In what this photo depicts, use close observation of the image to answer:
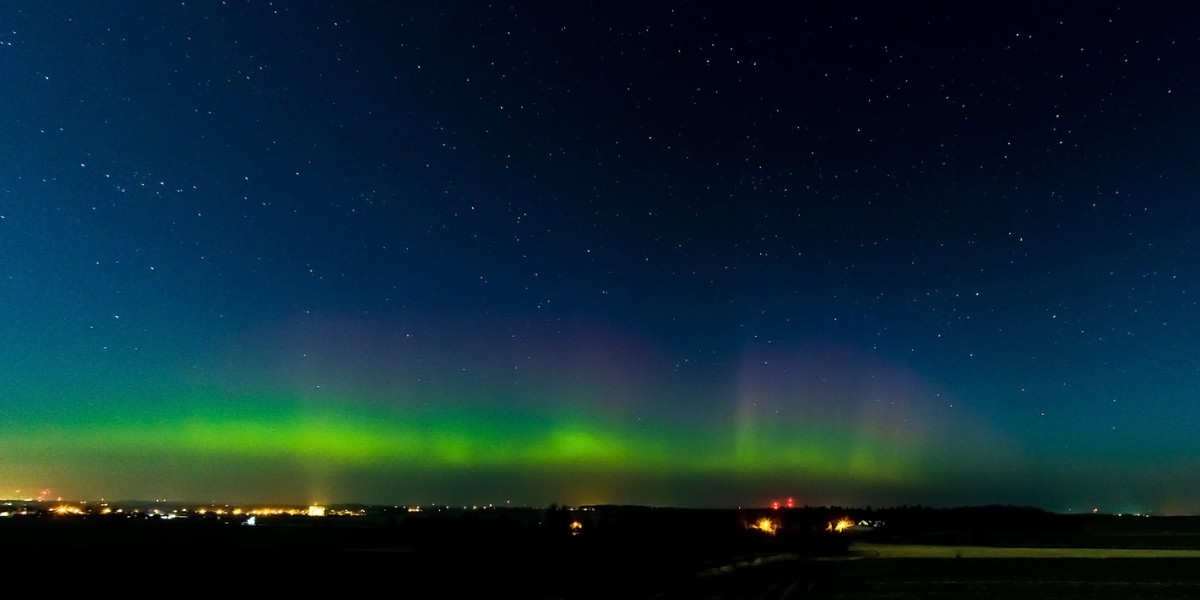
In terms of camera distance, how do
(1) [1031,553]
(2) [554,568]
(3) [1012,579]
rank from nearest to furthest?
(2) [554,568], (3) [1012,579], (1) [1031,553]

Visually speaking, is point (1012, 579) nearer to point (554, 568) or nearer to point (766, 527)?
point (554, 568)

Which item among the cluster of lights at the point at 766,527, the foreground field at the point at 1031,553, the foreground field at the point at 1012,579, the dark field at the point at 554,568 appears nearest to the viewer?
the dark field at the point at 554,568

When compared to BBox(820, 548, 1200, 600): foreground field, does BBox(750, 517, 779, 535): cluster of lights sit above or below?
above

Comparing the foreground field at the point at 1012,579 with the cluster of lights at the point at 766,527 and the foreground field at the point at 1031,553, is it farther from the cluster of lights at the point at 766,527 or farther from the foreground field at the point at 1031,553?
the cluster of lights at the point at 766,527

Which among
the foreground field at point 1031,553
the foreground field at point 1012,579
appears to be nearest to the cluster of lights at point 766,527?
the foreground field at point 1031,553

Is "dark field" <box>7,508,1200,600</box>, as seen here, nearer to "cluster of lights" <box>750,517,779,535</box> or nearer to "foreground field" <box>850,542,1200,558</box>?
"foreground field" <box>850,542,1200,558</box>

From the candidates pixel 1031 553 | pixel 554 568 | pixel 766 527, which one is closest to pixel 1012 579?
pixel 554 568

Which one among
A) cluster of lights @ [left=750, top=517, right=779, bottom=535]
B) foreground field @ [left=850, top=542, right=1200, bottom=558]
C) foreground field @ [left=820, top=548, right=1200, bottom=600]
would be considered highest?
cluster of lights @ [left=750, top=517, right=779, bottom=535]

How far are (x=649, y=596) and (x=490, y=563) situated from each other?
58.8ft

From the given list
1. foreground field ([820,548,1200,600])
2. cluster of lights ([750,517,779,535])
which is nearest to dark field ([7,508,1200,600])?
foreground field ([820,548,1200,600])

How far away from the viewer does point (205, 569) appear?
4494 cm

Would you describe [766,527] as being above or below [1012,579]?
above

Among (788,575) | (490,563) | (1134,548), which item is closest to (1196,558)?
(1134,548)

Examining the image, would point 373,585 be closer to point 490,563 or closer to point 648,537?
point 490,563
